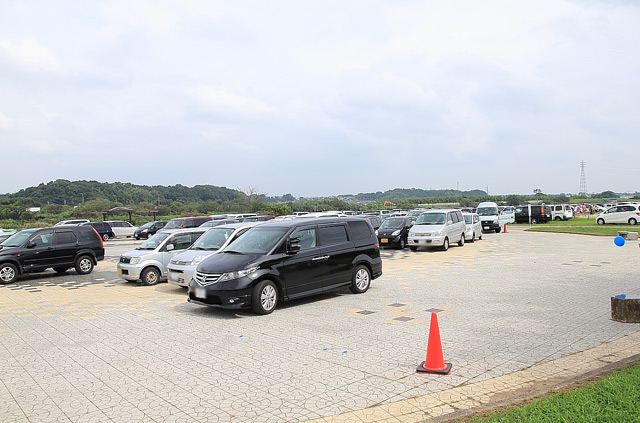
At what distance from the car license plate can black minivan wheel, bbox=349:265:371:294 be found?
11.5ft

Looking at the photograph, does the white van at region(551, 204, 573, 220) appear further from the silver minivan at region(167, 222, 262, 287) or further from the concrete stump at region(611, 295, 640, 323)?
the concrete stump at region(611, 295, 640, 323)

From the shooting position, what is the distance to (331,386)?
214 inches

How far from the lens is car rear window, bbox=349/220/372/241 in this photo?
1158cm

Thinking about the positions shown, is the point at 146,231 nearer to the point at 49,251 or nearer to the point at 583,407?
the point at 49,251

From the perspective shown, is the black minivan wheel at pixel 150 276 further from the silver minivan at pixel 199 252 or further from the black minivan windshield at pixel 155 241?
the silver minivan at pixel 199 252

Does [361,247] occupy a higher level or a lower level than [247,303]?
higher

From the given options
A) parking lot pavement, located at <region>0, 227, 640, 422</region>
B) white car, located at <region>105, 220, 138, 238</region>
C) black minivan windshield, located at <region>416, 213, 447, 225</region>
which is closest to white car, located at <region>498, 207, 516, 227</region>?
black minivan windshield, located at <region>416, 213, 447, 225</region>

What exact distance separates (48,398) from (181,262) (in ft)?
23.8

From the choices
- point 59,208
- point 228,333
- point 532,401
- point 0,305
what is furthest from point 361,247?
point 59,208

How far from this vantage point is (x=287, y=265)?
9828mm

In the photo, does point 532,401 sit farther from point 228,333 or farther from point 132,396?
point 228,333

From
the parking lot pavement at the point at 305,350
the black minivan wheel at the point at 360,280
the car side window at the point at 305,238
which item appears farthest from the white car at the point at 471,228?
the car side window at the point at 305,238

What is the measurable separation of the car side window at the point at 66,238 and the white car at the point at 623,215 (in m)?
37.9

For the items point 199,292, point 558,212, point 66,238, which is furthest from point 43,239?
point 558,212
